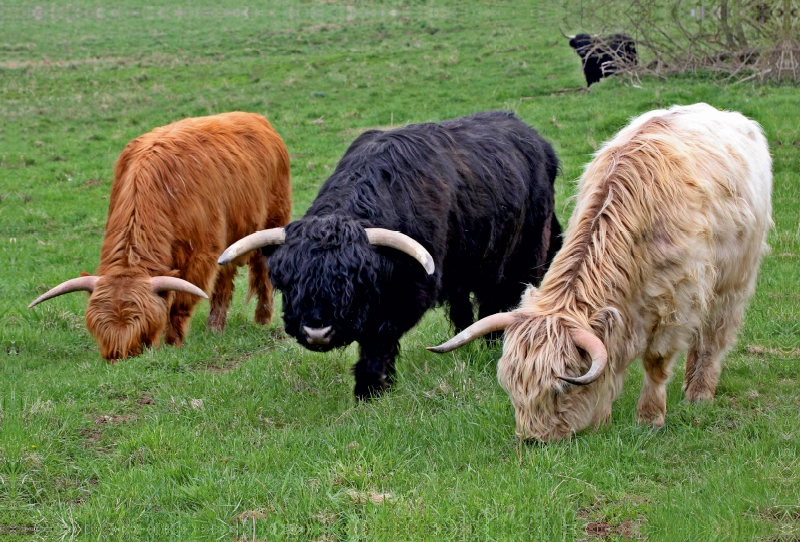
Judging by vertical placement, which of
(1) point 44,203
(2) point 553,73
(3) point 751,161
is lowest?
(1) point 44,203

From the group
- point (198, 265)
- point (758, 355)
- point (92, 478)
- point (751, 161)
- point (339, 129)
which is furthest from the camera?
point (339, 129)

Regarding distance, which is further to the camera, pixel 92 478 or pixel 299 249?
pixel 299 249

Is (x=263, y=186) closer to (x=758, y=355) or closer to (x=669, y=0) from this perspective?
(x=758, y=355)

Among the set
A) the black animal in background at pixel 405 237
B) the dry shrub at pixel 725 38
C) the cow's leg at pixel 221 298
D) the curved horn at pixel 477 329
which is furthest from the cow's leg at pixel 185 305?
the dry shrub at pixel 725 38

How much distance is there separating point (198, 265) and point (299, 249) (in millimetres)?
2979

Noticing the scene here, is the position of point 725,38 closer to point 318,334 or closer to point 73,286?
point 73,286

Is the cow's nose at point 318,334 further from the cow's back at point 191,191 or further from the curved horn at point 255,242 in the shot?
the cow's back at point 191,191

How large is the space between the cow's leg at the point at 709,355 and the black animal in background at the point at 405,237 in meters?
1.61

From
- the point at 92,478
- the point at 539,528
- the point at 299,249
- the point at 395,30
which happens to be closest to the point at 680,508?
the point at 539,528

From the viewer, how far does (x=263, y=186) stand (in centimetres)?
885

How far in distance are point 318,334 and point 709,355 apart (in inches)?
102

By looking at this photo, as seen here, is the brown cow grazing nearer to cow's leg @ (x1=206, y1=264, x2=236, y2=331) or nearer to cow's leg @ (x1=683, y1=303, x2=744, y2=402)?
cow's leg @ (x1=206, y1=264, x2=236, y2=331)

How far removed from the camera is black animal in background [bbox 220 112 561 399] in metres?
4.90

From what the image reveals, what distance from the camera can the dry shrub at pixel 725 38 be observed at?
14172 millimetres
